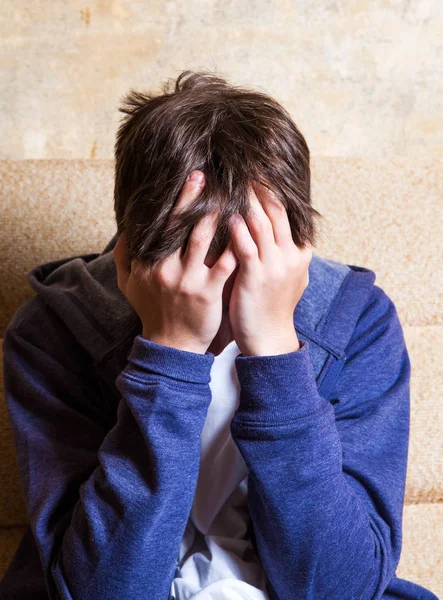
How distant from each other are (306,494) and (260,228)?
294 millimetres

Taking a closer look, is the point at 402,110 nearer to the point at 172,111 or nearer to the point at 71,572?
the point at 172,111

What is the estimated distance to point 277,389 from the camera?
2.38 feet

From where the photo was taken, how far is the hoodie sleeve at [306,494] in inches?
28.4

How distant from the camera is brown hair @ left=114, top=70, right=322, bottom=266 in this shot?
2.39 ft

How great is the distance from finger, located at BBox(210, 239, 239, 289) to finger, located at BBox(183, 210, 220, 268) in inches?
0.7

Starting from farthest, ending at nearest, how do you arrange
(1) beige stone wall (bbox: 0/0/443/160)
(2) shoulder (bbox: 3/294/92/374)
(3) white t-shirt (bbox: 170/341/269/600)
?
(1) beige stone wall (bbox: 0/0/443/160)
(2) shoulder (bbox: 3/294/92/374)
(3) white t-shirt (bbox: 170/341/269/600)

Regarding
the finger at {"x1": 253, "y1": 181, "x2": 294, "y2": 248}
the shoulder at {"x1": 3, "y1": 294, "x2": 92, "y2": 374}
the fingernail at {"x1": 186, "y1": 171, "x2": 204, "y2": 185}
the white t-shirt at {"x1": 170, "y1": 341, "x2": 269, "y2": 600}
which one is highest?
the fingernail at {"x1": 186, "y1": 171, "x2": 204, "y2": 185}

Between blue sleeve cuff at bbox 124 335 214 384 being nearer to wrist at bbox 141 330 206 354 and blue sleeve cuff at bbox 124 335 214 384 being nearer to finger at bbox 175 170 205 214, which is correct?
wrist at bbox 141 330 206 354

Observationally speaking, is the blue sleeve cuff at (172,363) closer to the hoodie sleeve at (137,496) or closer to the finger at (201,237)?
the hoodie sleeve at (137,496)

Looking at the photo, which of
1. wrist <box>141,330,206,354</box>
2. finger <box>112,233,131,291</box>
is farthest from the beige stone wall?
wrist <box>141,330,206,354</box>

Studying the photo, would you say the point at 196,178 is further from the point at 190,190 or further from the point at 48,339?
the point at 48,339

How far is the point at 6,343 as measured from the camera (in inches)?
37.3

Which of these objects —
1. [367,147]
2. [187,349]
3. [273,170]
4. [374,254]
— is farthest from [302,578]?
[367,147]

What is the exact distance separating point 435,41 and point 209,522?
123 centimetres
